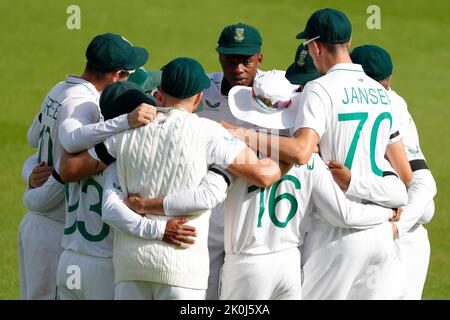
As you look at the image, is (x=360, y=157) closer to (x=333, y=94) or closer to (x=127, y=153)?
(x=333, y=94)

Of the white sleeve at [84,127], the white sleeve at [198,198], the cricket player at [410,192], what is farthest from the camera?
the cricket player at [410,192]

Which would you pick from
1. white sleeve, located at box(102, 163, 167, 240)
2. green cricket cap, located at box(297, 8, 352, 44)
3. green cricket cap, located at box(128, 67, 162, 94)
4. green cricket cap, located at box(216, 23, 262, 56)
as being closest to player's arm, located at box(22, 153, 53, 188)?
green cricket cap, located at box(128, 67, 162, 94)

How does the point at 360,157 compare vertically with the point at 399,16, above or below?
above

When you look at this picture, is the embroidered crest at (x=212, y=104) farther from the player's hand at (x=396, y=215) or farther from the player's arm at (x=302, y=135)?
the player's hand at (x=396, y=215)

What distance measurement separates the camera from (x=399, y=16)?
26.5 meters

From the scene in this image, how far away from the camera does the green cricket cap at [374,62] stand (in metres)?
7.89

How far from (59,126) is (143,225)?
3.34ft

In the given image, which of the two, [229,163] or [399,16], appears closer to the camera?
[229,163]

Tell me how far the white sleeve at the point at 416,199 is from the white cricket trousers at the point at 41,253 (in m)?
2.35

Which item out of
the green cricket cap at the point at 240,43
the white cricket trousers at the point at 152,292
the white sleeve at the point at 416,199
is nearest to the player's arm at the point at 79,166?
the white cricket trousers at the point at 152,292

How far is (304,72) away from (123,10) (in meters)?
18.3

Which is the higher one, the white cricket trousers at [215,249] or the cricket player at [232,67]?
the cricket player at [232,67]

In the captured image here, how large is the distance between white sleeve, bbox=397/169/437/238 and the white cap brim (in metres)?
1.22
